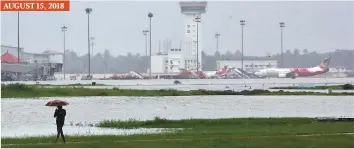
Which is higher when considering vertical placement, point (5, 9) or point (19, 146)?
point (5, 9)

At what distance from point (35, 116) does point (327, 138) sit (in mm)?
28485

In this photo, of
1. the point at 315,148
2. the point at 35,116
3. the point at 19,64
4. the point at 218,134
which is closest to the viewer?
the point at 315,148

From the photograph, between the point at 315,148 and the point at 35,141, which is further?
the point at 35,141

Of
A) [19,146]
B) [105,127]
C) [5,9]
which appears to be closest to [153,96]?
[105,127]

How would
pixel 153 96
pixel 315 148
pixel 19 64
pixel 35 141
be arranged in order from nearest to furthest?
1. pixel 315 148
2. pixel 35 141
3. pixel 153 96
4. pixel 19 64

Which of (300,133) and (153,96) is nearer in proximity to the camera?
(300,133)

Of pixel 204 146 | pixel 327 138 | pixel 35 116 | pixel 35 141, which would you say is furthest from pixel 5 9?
pixel 35 116

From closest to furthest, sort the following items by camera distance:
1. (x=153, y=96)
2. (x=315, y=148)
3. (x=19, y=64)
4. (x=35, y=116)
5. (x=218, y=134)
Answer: (x=315, y=148), (x=218, y=134), (x=35, y=116), (x=153, y=96), (x=19, y=64)

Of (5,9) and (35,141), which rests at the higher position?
(5,9)

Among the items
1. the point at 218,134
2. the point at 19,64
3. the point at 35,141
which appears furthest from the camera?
the point at 19,64

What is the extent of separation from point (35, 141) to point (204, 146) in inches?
299

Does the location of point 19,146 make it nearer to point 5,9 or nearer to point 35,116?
point 5,9

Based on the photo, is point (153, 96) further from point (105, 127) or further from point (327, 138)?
point (327, 138)

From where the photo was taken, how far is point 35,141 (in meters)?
28.1
